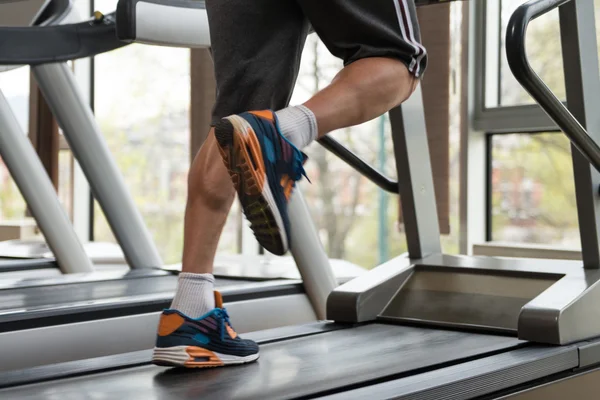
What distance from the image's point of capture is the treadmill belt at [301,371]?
140 centimetres

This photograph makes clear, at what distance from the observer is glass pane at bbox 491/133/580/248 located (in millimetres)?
3676

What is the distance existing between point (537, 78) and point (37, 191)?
7.45ft

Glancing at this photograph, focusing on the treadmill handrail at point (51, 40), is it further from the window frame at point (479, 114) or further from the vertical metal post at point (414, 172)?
the window frame at point (479, 114)

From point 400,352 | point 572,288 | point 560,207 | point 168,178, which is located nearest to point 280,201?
point 400,352

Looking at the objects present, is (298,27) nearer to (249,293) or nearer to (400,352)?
(400,352)

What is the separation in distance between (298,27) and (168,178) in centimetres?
368

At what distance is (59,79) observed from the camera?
129 inches

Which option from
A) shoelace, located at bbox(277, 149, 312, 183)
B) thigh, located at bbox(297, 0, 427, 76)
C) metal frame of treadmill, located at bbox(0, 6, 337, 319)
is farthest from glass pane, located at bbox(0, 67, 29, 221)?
shoelace, located at bbox(277, 149, 312, 183)

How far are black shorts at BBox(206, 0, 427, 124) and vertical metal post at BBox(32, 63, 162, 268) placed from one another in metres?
1.78

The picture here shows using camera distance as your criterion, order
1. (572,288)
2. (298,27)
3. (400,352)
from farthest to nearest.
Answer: (572,288) → (400,352) → (298,27)

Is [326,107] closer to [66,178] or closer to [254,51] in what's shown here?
[254,51]

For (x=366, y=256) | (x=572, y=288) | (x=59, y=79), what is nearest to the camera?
(x=572, y=288)

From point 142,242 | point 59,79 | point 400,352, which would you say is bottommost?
point 400,352

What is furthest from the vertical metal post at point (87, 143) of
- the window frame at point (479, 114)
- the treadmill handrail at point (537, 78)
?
the treadmill handrail at point (537, 78)
